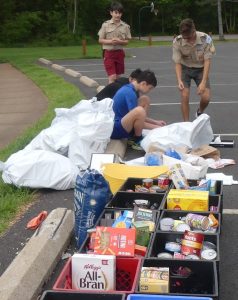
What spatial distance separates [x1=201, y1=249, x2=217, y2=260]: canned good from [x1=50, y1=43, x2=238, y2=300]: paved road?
262 millimetres

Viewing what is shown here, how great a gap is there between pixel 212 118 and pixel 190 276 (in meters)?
6.57

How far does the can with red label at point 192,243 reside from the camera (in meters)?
3.84

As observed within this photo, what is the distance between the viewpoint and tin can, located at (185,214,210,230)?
4.16m

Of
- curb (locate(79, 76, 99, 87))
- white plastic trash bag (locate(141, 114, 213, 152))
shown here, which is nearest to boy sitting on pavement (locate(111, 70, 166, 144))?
white plastic trash bag (locate(141, 114, 213, 152))

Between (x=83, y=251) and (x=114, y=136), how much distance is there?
3772 mm

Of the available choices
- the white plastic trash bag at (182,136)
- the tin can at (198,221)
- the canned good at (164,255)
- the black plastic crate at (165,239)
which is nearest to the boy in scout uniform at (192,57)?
the white plastic trash bag at (182,136)

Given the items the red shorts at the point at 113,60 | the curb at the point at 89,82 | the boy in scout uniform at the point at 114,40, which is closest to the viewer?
the boy in scout uniform at the point at 114,40

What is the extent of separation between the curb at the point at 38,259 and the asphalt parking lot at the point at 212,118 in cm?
11

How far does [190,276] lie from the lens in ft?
11.5

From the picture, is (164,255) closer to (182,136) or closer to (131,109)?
(182,136)

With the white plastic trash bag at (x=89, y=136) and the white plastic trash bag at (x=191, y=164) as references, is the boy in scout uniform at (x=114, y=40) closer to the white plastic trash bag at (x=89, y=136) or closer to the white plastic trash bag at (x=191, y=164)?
the white plastic trash bag at (x=89, y=136)

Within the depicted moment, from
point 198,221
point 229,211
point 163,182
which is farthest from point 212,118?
point 198,221

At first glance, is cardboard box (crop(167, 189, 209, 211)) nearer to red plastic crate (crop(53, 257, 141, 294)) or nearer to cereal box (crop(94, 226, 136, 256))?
cereal box (crop(94, 226, 136, 256))

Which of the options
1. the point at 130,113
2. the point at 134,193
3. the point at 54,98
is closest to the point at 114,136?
the point at 130,113
